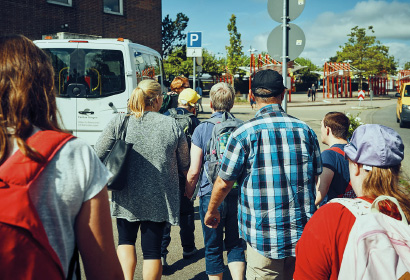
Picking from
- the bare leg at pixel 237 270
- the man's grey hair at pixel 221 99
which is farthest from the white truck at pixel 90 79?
the bare leg at pixel 237 270

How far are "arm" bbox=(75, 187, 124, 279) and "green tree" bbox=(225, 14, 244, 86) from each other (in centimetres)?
3963

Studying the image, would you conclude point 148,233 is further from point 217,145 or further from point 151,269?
point 217,145

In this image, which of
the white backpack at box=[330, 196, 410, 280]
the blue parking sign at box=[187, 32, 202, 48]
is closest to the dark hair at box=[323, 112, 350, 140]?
the white backpack at box=[330, 196, 410, 280]

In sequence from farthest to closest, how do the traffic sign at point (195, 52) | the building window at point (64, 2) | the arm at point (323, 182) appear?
the building window at point (64, 2), the traffic sign at point (195, 52), the arm at point (323, 182)

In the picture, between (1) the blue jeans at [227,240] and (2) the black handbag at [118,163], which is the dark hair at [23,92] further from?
(1) the blue jeans at [227,240]

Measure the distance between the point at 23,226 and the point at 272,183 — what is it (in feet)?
5.51

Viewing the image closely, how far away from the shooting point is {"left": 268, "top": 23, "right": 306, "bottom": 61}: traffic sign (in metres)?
5.86

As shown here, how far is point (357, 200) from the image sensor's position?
1.60 m

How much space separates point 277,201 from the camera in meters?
2.58

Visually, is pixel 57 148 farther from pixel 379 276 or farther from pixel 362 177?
pixel 362 177

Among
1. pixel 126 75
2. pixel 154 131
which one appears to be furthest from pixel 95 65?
pixel 154 131

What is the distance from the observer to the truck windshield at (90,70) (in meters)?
7.89

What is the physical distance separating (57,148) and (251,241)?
5.40ft

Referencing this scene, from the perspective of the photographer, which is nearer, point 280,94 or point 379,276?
point 379,276
